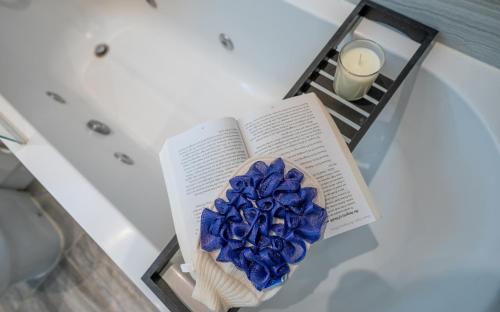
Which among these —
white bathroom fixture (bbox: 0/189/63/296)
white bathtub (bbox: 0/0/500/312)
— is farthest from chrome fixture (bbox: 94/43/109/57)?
white bathroom fixture (bbox: 0/189/63/296)

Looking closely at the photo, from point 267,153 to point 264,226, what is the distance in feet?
0.60

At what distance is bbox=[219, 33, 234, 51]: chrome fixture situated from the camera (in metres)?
1.09

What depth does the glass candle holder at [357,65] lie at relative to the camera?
0.67 meters

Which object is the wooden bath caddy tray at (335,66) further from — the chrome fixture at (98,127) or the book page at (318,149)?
the chrome fixture at (98,127)

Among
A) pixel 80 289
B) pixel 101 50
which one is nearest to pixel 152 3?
pixel 101 50

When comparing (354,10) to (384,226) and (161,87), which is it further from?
(161,87)

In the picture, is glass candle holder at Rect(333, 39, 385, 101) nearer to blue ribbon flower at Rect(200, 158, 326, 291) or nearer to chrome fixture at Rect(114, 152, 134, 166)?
blue ribbon flower at Rect(200, 158, 326, 291)

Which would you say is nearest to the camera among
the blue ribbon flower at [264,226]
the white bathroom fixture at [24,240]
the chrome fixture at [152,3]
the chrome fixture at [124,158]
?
the blue ribbon flower at [264,226]

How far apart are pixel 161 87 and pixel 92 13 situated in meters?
0.44

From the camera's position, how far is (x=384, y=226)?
0.87 metres

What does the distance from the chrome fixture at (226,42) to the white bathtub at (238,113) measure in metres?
0.03

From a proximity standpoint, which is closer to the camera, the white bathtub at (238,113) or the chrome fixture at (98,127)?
the white bathtub at (238,113)

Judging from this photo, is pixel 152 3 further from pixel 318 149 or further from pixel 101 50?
pixel 318 149

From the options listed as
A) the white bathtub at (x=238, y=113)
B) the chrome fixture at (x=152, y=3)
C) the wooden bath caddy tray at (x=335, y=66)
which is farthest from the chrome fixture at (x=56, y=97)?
the wooden bath caddy tray at (x=335, y=66)
